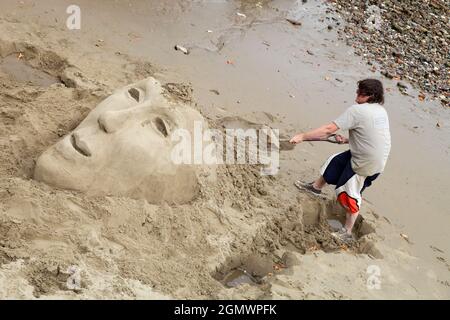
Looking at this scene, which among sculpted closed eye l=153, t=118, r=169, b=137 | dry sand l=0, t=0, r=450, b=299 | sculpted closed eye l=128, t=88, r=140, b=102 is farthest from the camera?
sculpted closed eye l=128, t=88, r=140, b=102

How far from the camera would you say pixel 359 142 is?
448cm

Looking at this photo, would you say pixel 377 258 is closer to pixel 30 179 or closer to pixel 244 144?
pixel 244 144

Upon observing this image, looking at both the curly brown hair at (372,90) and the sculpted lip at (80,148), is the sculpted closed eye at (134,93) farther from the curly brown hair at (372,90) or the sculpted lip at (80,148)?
the curly brown hair at (372,90)

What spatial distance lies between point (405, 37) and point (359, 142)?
15.1 feet

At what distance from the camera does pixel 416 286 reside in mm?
4258

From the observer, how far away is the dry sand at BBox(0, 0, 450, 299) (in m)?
3.51

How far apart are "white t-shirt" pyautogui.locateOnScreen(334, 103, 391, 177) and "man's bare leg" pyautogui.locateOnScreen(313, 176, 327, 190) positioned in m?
0.39

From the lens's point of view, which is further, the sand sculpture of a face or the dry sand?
the sand sculpture of a face

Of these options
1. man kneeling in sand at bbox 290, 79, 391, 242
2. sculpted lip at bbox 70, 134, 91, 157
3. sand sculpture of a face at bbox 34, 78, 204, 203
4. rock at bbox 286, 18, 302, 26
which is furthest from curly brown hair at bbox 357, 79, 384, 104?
rock at bbox 286, 18, 302, 26

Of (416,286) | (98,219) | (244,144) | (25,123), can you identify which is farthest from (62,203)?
(416,286)

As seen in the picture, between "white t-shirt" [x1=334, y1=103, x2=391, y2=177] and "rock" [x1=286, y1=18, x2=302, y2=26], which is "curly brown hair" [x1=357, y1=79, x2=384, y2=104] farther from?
"rock" [x1=286, y1=18, x2=302, y2=26]

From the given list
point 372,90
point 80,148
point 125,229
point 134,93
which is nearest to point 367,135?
point 372,90

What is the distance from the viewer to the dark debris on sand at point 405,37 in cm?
755

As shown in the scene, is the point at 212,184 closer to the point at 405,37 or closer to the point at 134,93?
the point at 134,93
